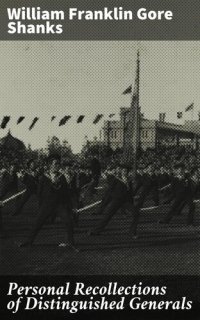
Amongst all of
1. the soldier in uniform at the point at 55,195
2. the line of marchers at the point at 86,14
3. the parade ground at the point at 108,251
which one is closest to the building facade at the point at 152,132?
the parade ground at the point at 108,251

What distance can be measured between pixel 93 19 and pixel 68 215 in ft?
12.0

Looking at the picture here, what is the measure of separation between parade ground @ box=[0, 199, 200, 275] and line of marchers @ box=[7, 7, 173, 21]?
3.64 meters

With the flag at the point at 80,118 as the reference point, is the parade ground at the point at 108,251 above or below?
below

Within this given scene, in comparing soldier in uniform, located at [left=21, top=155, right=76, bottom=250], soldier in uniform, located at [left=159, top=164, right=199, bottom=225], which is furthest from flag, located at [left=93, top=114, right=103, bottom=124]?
soldier in uniform, located at [left=21, top=155, right=76, bottom=250]

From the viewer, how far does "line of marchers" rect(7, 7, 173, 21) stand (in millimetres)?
8938

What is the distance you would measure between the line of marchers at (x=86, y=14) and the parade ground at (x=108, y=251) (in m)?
3.64

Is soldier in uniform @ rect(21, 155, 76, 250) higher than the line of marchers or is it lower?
lower

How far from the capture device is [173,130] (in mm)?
79062

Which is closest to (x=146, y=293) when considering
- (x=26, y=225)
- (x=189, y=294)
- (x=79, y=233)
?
(x=189, y=294)

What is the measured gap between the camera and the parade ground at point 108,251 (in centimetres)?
936

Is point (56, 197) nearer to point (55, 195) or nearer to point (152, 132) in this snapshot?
point (55, 195)

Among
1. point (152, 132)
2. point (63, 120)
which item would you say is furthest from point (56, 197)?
point (152, 132)

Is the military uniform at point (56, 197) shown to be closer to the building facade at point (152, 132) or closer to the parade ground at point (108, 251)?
the parade ground at point (108, 251)

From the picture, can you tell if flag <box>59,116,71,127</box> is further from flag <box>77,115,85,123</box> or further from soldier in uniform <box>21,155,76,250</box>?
soldier in uniform <box>21,155,76,250</box>
